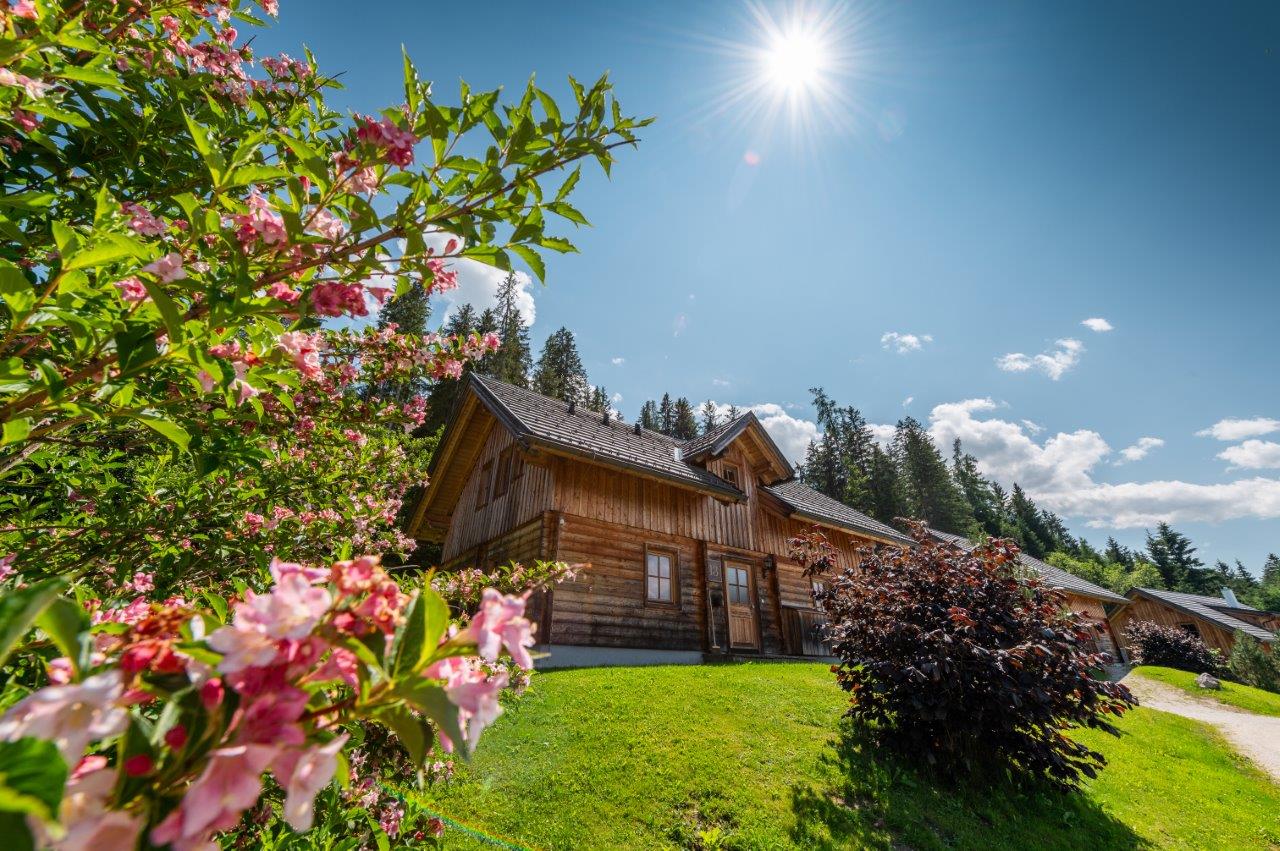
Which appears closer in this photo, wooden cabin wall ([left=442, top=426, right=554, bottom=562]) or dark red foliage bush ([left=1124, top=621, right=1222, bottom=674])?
wooden cabin wall ([left=442, top=426, right=554, bottom=562])

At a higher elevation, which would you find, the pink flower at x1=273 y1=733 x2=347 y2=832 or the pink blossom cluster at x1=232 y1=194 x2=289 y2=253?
the pink blossom cluster at x1=232 y1=194 x2=289 y2=253

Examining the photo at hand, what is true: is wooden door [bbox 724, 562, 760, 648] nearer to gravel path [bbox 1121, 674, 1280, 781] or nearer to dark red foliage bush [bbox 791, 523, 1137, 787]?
dark red foliage bush [bbox 791, 523, 1137, 787]

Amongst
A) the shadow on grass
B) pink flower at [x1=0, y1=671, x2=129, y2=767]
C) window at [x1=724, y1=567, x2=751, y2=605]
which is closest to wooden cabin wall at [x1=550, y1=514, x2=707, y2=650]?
window at [x1=724, y1=567, x2=751, y2=605]

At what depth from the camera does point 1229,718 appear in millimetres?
13133

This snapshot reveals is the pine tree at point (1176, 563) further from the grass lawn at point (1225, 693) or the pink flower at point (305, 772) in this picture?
the pink flower at point (305, 772)

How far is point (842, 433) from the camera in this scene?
49656mm

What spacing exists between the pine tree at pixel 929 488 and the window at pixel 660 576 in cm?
4027

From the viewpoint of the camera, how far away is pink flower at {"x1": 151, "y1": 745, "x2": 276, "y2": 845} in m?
0.52

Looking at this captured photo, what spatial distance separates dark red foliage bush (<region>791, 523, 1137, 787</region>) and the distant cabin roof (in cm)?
541

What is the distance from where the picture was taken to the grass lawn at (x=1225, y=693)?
1488cm

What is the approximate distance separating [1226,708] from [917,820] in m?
17.8

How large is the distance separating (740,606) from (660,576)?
2.62m

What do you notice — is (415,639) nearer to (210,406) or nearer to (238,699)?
(238,699)

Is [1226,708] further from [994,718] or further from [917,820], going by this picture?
[917,820]
